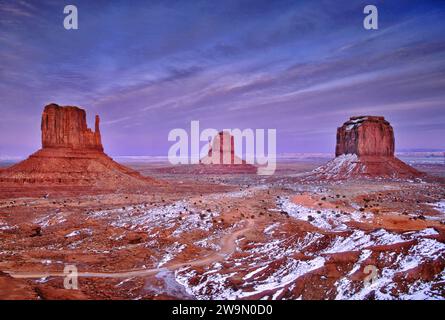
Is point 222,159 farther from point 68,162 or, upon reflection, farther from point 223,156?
point 68,162

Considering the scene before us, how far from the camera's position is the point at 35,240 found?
21875mm

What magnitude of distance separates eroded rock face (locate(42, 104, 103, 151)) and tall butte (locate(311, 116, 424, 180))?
57.1 m

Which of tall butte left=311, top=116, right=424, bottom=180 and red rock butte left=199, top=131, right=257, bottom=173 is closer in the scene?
tall butte left=311, top=116, right=424, bottom=180

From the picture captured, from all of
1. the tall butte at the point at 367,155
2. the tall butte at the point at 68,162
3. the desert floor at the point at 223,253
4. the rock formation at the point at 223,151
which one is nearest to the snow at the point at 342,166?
the tall butte at the point at 367,155

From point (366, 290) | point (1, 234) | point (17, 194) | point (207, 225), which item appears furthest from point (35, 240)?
point (17, 194)

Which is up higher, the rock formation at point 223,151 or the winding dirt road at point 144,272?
the rock formation at point 223,151

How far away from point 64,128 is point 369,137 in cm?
7458

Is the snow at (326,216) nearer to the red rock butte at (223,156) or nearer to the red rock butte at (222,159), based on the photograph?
the red rock butte at (222,159)

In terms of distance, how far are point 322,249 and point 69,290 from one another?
1242cm

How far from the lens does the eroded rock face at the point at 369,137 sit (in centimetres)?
8112

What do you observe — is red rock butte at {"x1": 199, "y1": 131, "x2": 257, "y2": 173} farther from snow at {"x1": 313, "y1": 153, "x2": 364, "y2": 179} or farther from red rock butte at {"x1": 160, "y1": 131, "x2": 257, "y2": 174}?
snow at {"x1": 313, "y1": 153, "x2": 364, "y2": 179}

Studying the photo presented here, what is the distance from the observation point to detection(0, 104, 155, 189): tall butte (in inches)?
1965

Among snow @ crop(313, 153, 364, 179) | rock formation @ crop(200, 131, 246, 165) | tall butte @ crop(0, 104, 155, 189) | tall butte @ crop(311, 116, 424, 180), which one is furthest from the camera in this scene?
rock formation @ crop(200, 131, 246, 165)

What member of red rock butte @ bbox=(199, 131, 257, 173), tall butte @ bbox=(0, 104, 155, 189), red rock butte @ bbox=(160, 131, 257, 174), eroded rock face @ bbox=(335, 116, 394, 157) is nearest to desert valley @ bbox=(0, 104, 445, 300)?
tall butte @ bbox=(0, 104, 155, 189)
